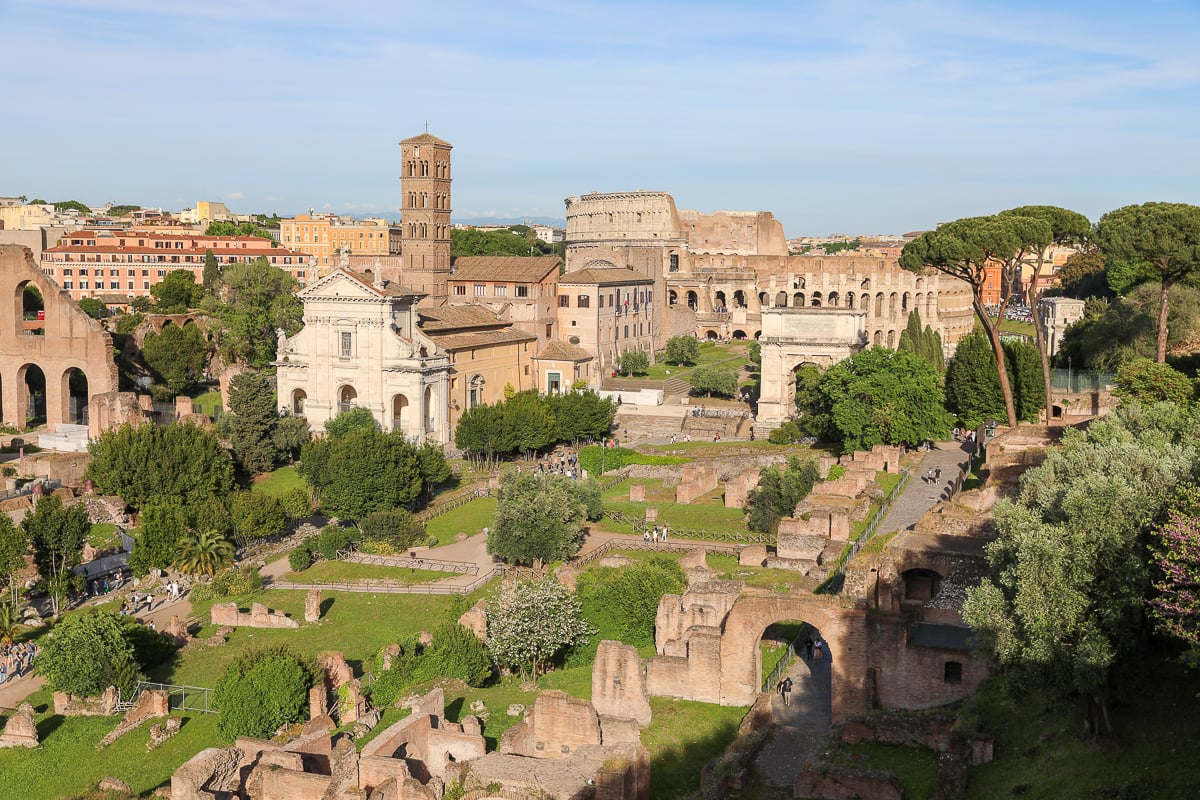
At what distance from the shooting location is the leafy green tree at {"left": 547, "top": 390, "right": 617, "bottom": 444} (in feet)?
177

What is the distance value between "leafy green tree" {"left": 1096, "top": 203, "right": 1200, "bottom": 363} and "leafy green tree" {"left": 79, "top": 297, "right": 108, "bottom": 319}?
63163mm

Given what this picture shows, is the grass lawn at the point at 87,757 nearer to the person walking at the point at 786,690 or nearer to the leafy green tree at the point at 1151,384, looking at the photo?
the person walking at the point at 786,690

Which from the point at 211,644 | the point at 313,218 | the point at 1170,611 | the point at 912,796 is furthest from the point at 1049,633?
the point at 313,218

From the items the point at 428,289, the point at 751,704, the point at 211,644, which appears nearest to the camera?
the point at 751,704

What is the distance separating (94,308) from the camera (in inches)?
3159

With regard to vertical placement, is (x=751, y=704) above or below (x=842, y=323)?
below

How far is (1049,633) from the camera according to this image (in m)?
17.6

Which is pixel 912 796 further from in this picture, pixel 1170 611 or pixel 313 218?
pixel 313 218

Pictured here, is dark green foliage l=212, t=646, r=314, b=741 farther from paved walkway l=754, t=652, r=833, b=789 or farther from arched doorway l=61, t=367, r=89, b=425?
arched doorway l=61, t=367, r=89, b=425

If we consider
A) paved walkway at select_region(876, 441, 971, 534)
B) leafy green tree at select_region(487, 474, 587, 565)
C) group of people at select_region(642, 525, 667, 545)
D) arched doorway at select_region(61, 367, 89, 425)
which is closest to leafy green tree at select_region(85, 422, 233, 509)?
Answer: leafy green tree at select_region(487, 474, 587, 565)

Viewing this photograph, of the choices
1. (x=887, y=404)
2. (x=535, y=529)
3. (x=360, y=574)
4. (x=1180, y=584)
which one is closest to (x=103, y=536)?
(x=360, y=574)

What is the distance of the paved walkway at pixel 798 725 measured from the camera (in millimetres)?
19969

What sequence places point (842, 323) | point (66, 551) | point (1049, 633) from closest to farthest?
1. point (1049, 633)
2. point (66, 551)
3. point (842, 323)

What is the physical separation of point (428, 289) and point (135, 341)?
16.8m
